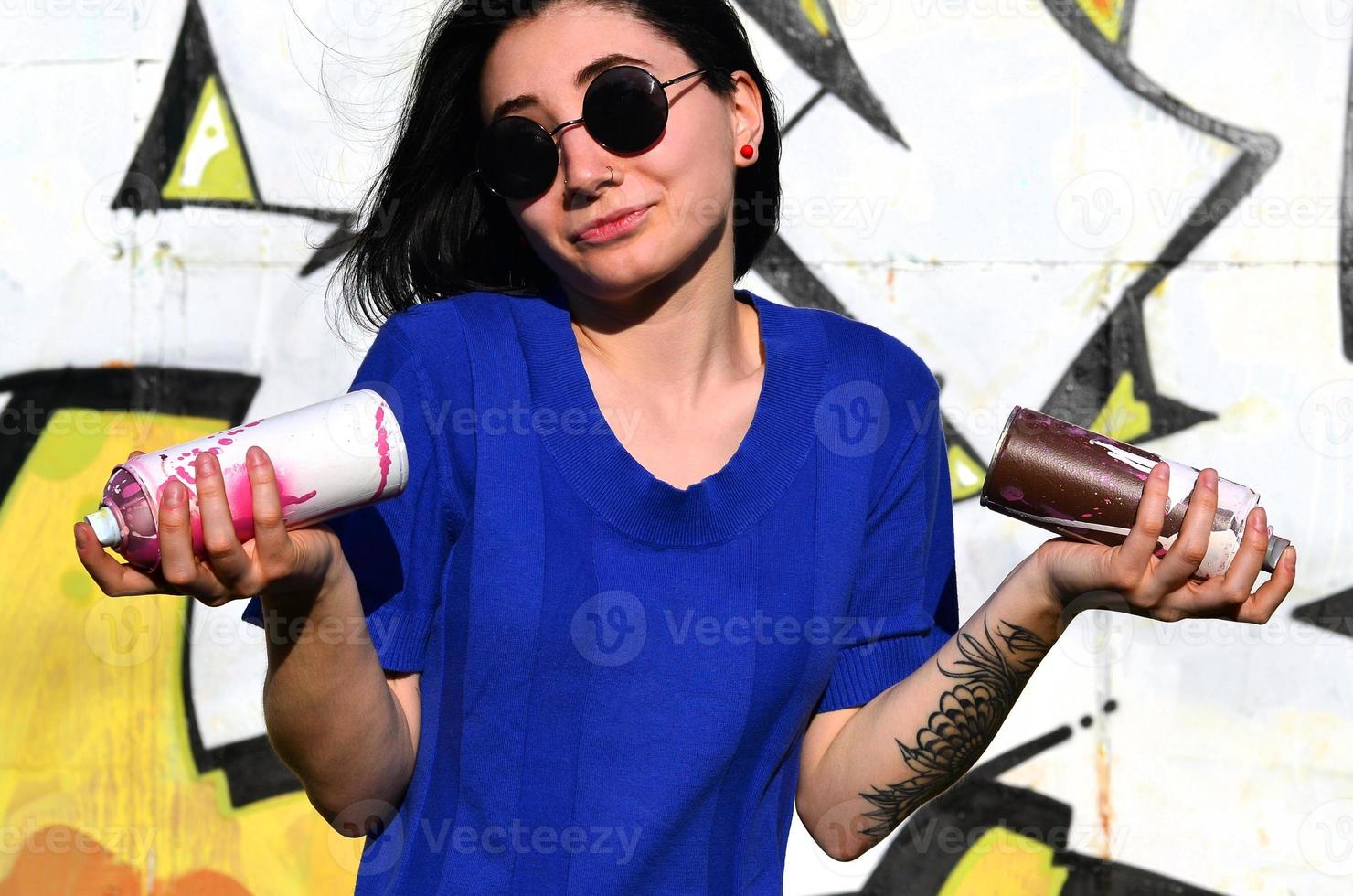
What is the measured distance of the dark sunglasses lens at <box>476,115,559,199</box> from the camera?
164 centimetres

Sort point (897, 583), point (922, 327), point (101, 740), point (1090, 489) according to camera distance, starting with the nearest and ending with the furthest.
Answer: point (1090, 489), point (897, 583), point (922, 327), point (101, 740)

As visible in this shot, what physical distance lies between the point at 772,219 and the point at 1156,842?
7.37 feet

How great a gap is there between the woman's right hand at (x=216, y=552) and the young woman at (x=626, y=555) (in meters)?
0.02

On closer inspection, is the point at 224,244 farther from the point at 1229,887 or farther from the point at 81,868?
the point at 1229,887

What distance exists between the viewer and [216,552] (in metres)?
1.23

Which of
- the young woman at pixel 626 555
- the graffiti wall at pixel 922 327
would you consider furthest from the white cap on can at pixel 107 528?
the graffiti wall at pixel 922 327

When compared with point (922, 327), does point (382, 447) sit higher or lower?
lower

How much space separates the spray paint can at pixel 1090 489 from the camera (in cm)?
148

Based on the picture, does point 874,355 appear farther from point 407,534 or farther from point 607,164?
point 407,534

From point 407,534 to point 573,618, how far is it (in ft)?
0.73

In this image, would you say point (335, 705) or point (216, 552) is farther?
point (335, 705)

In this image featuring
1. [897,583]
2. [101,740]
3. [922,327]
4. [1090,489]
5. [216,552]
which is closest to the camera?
[216,552]

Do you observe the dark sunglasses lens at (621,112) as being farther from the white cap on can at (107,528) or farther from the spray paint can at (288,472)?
the white cap on can at (107,528)

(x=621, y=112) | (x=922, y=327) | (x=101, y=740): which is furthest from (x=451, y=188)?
(x=101, y=740)
